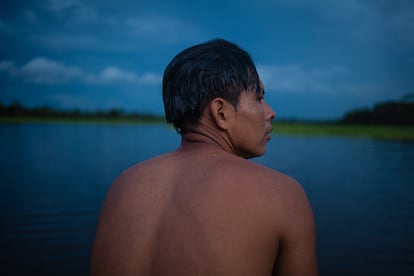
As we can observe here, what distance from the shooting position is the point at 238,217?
45.6 inches

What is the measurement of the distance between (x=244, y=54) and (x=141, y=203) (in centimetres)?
62

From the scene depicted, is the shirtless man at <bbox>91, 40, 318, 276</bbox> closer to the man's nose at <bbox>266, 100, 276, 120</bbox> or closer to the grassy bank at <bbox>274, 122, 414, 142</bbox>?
the man's nose at <bbox>266, 100, 276, 120</bbox>

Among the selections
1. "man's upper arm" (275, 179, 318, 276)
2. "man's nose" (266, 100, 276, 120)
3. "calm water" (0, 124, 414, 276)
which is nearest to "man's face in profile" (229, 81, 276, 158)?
"man's nose" (266, 100, 276, 120)

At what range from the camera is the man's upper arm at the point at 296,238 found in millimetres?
1210

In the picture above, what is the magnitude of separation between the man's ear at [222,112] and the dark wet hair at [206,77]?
Result: 0.02 meters

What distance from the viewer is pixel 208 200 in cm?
118

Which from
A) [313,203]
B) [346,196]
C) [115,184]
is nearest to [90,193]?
[313,203]

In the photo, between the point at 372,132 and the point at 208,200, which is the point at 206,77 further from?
the point at 372,132

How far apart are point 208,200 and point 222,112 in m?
0.36

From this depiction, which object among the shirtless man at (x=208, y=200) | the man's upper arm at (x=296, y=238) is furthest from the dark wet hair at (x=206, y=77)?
the man's upper arm at (x=296, y=238)

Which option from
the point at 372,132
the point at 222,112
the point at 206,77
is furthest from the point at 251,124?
the point at 372,132

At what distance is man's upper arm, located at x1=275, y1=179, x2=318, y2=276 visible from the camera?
A: 3.97 ft

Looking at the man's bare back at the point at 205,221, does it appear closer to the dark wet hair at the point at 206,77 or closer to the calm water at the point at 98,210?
the dark wet hair at the point at 206,77

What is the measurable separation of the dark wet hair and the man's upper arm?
39 cm
